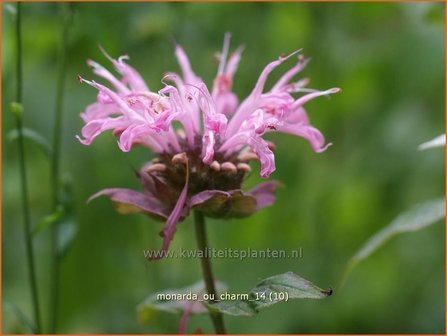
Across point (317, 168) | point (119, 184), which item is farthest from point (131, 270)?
point (317, 168)

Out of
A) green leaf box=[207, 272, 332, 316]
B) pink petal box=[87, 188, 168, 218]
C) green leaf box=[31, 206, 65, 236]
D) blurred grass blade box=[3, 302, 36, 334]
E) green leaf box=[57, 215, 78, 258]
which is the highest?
pink petal box=[87, 188, 168, 218]

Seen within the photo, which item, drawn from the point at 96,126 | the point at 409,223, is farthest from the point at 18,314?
the point at 409,223

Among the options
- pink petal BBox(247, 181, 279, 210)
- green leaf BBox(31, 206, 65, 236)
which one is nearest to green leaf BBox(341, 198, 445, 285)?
pink petal BBox(247, 181, 279, 210)

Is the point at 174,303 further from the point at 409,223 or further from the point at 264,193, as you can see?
the point at 409,223

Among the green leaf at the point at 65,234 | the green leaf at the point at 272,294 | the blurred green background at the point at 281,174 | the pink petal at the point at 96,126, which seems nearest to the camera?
the green leaf at the point at 272,294

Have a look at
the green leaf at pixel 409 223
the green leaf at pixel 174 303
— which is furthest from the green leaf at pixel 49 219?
the green leaf at pixel 409 223

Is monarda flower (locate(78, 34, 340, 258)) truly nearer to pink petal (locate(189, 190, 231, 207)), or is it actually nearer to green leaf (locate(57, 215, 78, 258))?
pink petal (locate(189, 190, 231, 207))

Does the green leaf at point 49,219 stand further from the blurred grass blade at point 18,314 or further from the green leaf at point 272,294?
the green leaf at point 272,294
